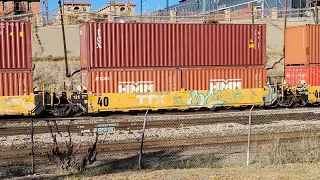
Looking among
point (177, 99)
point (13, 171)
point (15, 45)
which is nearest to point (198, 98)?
point (177, 99)

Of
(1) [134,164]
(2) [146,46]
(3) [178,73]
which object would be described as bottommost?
(1) [134,164]

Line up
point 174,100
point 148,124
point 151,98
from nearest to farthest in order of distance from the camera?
point 148,124, point 151,98, point 174,100

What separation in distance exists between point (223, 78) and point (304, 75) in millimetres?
4870

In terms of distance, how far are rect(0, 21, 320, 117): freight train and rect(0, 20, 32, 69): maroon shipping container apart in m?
0.04

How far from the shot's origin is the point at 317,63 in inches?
843

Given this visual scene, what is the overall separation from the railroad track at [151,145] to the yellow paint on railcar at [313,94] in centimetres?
850

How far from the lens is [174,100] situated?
19062 millimetres

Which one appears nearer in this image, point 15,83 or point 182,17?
point 15,83

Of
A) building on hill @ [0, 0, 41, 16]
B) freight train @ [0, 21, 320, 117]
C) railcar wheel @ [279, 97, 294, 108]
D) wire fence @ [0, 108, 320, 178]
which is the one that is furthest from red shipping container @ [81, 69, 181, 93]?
building on hill @ [0, 0, 41, 16]

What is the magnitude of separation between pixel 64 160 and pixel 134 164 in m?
1.79

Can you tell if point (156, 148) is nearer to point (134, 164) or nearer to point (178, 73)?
Answer: point (134, 164)

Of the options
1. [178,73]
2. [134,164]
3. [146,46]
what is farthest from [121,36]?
[134,164]

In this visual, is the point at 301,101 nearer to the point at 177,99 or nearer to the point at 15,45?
the point at 177,99

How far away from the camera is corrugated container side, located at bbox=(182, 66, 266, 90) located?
19.4 meters
